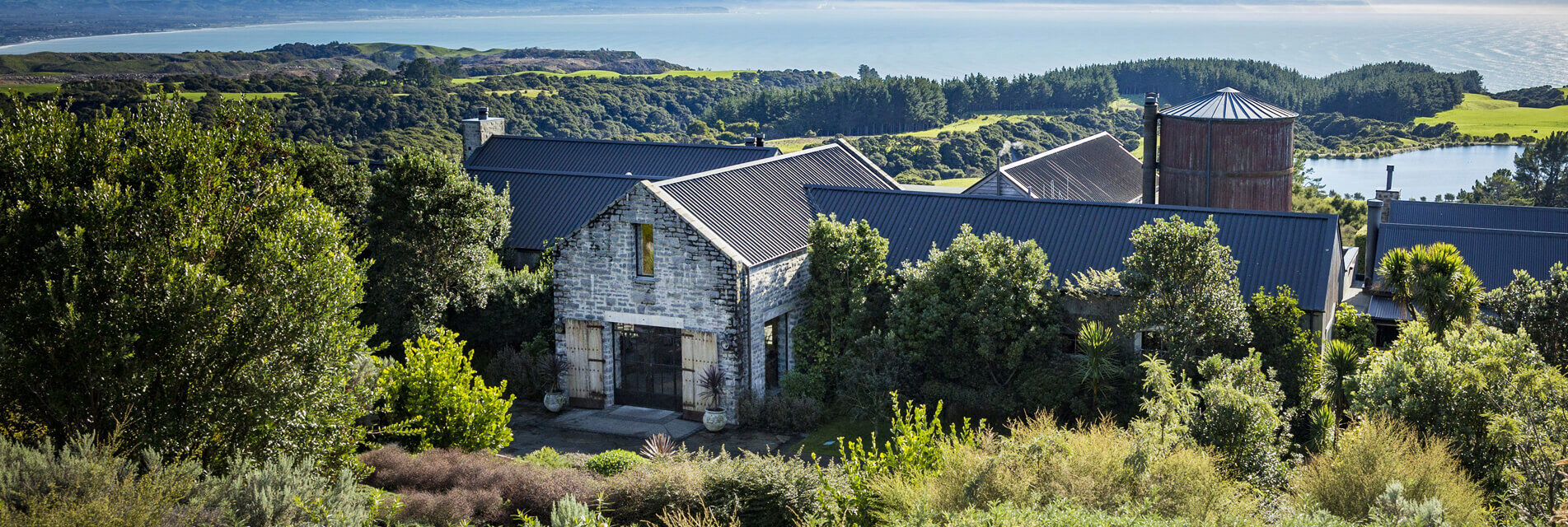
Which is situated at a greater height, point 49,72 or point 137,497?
point 49,72

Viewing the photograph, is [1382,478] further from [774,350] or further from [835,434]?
[774,350]

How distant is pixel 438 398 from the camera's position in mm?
18719

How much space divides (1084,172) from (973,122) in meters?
71.4

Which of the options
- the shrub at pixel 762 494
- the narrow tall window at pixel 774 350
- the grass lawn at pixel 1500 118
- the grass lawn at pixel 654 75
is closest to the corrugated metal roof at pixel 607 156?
the narrow tall window at pixel 774 350

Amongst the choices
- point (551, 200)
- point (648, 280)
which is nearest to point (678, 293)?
point (648, 280)

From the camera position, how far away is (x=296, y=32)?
7121 inches

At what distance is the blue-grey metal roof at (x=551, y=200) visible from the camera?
32.0 m

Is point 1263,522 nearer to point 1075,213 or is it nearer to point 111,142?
point 1075,213

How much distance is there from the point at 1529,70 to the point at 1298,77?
75.9ft

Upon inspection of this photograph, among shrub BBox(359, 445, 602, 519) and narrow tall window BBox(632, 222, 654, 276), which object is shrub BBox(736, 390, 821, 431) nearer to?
narrow tall window BBox(632, 222, 654, 276)

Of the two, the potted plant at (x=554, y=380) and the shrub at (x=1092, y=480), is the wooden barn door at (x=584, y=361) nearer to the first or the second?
the potted plant at (x=554, y=380)

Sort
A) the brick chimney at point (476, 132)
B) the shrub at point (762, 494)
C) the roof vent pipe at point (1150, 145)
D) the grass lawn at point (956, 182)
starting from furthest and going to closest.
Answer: the grass lawn at point (956, 182), the brick chimney at point (476, 132), the roof vent pipe at point (1150, 145), the shrub at point (762, 494)

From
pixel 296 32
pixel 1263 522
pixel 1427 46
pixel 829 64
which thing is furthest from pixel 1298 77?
pixel 296 32

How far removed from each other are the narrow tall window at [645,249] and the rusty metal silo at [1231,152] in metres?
15.6
